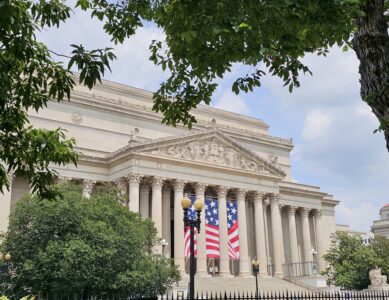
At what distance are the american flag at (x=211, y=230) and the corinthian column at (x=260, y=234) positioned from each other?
6.85m

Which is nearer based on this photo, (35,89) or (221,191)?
(35,89)

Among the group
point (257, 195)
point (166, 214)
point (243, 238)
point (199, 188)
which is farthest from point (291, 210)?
point (166, 214)

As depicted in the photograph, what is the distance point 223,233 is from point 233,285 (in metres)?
5.52

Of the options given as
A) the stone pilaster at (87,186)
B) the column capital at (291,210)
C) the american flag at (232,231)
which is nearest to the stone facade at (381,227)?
the column capital at (291,210)

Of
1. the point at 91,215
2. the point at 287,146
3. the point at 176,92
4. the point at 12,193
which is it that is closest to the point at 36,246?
the point at 91,215

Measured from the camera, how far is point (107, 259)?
86.2 ft

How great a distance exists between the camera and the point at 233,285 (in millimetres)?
42312

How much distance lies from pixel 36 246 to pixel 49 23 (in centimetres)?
1969

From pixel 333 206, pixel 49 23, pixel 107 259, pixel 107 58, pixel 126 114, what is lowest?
pixel 107 259

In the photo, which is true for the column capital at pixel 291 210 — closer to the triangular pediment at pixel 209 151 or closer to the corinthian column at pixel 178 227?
the triangular pediment at pixel 209 151

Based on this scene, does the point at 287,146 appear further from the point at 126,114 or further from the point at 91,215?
the point at 91,215

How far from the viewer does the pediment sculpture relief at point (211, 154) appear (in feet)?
149

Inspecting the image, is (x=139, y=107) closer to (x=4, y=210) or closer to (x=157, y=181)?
(x=157, y=181)

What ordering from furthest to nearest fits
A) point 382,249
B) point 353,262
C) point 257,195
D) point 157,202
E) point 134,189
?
point 257,195
point 382,249
point 353,262
point 157,202
point 134,189
